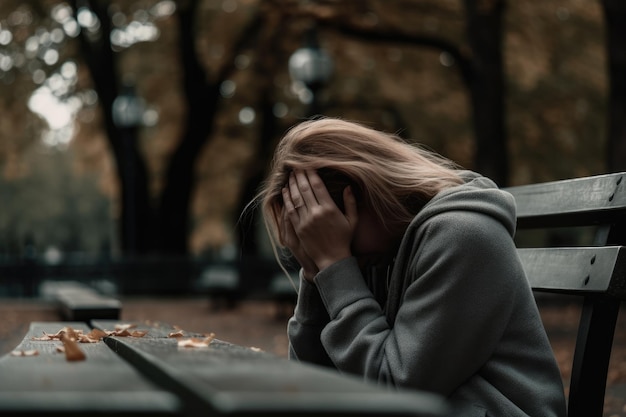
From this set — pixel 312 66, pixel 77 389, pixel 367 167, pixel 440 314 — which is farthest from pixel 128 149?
pixel 77 389

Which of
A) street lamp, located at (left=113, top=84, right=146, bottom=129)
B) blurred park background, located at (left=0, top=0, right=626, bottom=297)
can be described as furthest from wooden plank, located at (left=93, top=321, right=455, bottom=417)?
street lamp, located at (left=113, top=84, right=146, bottom=129)

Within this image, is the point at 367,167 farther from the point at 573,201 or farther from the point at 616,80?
the point at 616,80

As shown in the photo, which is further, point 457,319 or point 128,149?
point 128,149

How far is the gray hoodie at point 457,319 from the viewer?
2.43 meters

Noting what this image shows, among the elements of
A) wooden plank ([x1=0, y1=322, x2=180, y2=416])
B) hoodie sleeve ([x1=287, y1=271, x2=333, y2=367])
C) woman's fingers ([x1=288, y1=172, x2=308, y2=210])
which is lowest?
hoodie sleeve ([x1=287, y1=271, x2=333, y2=367])

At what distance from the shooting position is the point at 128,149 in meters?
21.4

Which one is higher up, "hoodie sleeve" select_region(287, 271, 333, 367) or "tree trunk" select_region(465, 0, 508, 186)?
"hoodie sleeve" select_region(287, 271, 333, 367)

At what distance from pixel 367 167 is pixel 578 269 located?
1.95ft

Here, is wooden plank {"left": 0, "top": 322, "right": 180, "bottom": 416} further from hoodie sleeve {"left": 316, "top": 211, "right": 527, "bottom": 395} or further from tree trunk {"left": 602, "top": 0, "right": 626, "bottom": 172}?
tree trunk {"left": 602, "top": 0, "right": 626, "bottom": 172}

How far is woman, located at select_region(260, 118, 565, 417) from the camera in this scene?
2457 millimetres

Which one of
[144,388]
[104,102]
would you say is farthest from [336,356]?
[104,102]

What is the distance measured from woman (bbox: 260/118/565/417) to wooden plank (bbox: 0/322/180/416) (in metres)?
0.86

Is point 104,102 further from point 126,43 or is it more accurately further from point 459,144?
point 459,144

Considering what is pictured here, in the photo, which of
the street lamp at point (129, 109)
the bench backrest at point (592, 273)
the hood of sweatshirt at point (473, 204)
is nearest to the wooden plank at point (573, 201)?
the bench backrest at point (592, 273)
